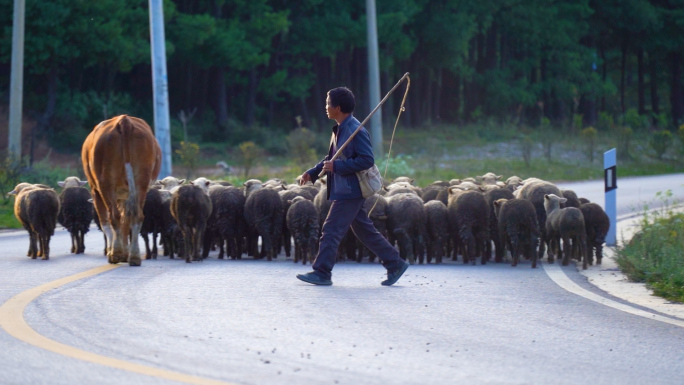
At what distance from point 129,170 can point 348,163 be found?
3305 mm

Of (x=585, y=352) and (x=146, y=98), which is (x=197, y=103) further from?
(x=585, y=352)

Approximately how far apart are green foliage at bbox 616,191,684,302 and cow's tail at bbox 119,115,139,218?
5.79 metres

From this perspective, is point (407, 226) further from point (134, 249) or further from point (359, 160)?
point (134, 249)

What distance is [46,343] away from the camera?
7.16 m

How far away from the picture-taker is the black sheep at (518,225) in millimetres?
12883

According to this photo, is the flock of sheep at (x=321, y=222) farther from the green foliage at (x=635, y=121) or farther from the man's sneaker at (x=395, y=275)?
the green foliage at (x=635, y=121)

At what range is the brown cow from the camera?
476 inches

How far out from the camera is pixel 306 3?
4606 cm

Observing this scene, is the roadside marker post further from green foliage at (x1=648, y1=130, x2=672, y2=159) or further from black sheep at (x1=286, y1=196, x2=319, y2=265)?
green foliage at (x1=648, y1=130, x2=672, y2=159)

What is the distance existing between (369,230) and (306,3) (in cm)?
3657

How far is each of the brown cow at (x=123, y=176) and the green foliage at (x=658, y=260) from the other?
227 inches

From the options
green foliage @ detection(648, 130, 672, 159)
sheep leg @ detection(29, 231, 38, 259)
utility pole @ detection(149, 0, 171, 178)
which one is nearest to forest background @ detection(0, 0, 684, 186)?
green foliage @ detection(648, 130, 672, 159)

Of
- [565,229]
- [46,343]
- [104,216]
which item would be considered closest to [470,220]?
[565,229]

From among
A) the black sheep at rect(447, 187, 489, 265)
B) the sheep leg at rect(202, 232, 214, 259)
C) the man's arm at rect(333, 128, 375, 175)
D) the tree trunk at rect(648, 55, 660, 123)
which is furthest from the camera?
the tree trunk at rect(648, 55, 660, 123)
